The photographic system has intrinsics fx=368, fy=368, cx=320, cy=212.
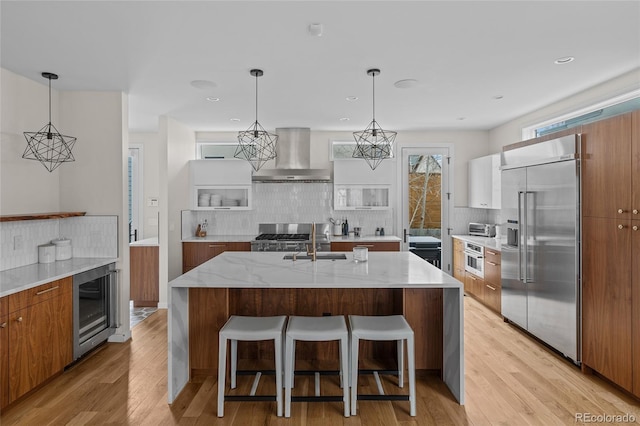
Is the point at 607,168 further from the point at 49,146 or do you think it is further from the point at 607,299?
the point at 49,146

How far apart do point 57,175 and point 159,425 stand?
290 centimetres

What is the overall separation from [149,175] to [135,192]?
356mm

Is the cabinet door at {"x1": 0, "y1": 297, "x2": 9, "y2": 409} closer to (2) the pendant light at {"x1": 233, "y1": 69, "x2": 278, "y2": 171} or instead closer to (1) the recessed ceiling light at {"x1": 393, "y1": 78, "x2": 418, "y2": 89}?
(2) the pendant light at {"x1": 233, "y1": 69, "x2": 278, "y2": 171}

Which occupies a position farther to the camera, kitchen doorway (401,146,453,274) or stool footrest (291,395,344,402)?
kitchen doorway (401,146,453,274)

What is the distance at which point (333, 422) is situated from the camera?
7.80ft

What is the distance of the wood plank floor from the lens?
2.42 meters

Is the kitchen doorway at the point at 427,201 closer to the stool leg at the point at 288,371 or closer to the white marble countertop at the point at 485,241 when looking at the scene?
the white marble countertop at the point at 485,241

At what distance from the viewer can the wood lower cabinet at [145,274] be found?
5.17m

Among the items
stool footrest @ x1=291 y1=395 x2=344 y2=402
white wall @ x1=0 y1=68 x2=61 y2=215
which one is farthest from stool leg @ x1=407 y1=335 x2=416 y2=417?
white wall @ x1=0 y1=68 x2=61 y2=215

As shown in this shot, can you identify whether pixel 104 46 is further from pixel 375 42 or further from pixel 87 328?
pixel 87 328

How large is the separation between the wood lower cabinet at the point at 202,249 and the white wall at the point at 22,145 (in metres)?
1.90

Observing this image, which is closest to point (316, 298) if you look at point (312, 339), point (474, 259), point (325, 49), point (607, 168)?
point (312, 339)

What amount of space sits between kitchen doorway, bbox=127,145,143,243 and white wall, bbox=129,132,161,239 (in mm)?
61

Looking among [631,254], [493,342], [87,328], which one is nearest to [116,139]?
[87,328]
